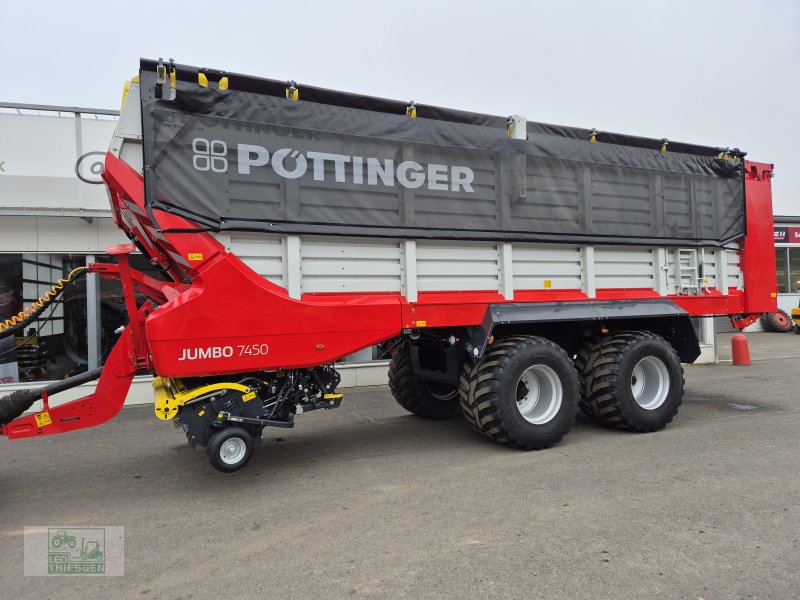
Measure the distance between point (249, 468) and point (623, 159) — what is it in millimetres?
5178

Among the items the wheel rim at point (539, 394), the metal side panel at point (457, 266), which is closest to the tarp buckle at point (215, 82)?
the metal side panel at point (457, 266)

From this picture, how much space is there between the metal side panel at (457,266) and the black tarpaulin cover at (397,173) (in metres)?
0.14

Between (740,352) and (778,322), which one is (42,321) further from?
(778,322)

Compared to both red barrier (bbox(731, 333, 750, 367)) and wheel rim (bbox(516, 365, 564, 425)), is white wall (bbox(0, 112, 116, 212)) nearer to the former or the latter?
wheel rim (bbox(516, 365, 564, 425))

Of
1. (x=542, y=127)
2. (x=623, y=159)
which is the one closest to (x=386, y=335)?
(x=542, y=127)

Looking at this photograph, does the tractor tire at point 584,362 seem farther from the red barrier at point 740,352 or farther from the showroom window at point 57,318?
the red barrier at point 740,352

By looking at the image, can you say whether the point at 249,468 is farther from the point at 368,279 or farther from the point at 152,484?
the point at 368,279

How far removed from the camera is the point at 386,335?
4758 millimetres

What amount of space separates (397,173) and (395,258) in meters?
0.80

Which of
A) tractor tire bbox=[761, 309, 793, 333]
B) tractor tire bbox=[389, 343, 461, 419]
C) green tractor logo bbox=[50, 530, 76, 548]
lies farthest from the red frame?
tractor tire bbox=[761, 309, 793, 333]

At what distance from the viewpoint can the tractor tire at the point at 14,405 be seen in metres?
4.24

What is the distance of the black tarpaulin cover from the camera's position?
424 cm

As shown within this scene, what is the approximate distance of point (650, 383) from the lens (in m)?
5.98

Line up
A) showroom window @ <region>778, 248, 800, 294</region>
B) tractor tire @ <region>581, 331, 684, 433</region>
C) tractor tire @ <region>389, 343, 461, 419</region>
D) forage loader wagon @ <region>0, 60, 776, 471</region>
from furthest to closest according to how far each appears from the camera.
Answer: showroom window @ <region>778, 248, 800, 294</region>, tractor tire @ <region>389, 343, 461, 419</region>, tractor tire @ <region>581, 331, 684, 433</region>, forage loader wagon @ <region>0, 60, 776, 471</region>
